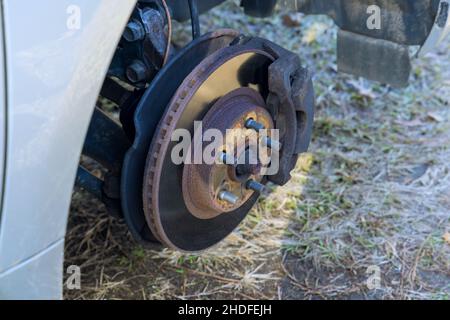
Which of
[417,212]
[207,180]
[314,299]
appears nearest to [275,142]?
[207,180]

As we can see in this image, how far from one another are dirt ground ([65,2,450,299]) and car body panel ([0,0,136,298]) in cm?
85

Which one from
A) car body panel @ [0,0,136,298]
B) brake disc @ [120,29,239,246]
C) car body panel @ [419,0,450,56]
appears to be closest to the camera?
car body panel @ [0,0,136,298]

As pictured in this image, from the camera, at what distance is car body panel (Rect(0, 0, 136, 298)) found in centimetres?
115

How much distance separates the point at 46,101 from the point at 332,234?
136 cm

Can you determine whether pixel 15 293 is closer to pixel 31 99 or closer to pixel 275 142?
pixel 31 99

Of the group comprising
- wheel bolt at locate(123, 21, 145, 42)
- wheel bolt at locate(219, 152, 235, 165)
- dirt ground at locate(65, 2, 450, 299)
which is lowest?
dirt ground at locate(65, 2, 450, 299)

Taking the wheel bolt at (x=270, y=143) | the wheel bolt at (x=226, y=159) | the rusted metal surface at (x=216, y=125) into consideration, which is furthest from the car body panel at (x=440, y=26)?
the wheel bolt at (x=226, y=159)

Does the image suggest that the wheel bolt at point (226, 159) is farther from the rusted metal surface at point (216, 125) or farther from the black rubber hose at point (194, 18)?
the black rubber hose at point (194, 18)

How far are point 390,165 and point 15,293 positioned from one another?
5.68 ft

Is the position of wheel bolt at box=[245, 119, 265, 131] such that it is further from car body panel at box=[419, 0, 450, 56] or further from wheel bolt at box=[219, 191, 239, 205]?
car body panel at box=[419, 0, 450, 56]

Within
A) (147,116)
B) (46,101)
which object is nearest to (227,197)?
(147,116)

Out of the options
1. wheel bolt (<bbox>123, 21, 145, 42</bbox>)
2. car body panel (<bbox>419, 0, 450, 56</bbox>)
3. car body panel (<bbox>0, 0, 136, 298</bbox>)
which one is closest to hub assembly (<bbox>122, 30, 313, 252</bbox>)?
wheel bolt (<bbox>123, 21, 145, 42</bbox>)

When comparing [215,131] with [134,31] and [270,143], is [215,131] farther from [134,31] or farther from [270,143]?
[134,31]

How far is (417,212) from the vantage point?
2.41 meters
